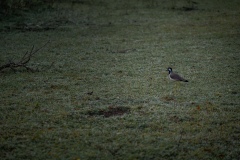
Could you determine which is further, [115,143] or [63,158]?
[115,143]

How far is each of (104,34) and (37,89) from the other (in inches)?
257

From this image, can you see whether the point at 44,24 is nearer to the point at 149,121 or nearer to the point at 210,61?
the point at 210,61

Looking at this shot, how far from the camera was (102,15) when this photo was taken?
17.5 metres

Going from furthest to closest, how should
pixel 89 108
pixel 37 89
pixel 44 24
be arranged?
pixel 44 24 → pixel 37 89 → pixel 89 108

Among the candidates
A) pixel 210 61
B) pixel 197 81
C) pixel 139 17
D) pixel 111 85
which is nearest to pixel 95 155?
pixel 111 85

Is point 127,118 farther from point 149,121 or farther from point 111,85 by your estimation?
point 111,85

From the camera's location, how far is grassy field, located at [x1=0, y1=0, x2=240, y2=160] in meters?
5.37

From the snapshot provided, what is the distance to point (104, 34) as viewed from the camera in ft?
46.0

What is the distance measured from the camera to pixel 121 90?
791 centimetres

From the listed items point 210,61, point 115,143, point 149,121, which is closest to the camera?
point 115,143

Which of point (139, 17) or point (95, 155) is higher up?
point (139, 17)

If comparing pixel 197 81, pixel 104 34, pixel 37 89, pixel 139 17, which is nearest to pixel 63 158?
pixel 37 89

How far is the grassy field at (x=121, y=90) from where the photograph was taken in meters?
5.37

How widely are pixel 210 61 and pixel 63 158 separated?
673 centimetres
